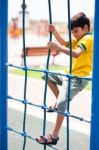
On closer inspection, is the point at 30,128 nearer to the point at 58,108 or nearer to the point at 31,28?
the point at 58,108

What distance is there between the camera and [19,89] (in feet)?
22.1

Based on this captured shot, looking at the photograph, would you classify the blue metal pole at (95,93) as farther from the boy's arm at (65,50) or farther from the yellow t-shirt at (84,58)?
the yellow t-shirt at (84,58)

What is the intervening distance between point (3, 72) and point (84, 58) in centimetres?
54

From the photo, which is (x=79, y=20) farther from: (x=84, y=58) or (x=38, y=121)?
(x=38, y=121)

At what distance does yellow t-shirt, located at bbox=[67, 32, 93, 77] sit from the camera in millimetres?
2650

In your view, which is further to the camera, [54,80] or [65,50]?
[54,80]

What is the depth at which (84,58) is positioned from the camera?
273cm

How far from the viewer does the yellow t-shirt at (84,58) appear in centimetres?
Answer: 265

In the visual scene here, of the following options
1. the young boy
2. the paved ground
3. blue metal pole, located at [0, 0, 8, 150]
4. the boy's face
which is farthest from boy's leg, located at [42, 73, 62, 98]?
the paved ground

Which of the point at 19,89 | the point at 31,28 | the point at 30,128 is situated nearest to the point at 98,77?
the point at 30,128

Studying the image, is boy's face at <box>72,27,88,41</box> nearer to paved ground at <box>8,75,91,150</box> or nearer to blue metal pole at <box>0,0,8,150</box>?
blue metal pole at <box>0,0,8,150</box>

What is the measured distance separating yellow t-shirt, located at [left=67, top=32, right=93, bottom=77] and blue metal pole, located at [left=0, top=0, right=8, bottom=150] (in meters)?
0.47

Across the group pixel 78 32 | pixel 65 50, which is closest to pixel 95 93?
pixel 65 50

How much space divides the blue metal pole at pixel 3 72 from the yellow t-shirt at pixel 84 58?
0.47 metres
